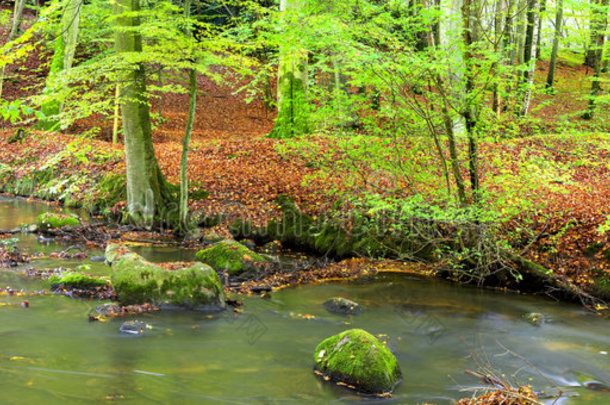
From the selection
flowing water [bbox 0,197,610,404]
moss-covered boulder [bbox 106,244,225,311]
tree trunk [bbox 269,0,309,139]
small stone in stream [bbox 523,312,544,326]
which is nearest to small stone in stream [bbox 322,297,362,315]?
flowing water [bbox 0,197,610,404]

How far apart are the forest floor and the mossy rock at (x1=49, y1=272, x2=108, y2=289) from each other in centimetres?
374

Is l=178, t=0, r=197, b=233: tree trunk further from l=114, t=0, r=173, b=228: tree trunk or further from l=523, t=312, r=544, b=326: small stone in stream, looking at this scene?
l=523, t=312, r=544, b=326: small stone in stream

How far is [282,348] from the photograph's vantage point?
6.04 metres

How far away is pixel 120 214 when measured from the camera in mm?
12727

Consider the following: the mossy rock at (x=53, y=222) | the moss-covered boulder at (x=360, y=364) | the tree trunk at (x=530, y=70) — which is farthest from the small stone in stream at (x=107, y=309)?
the tree trunk at (x=530, y=70)

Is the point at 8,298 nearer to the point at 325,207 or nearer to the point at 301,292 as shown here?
the point at 301,292

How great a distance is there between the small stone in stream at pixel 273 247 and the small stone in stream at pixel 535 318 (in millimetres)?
5489

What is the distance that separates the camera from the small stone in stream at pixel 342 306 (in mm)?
7527

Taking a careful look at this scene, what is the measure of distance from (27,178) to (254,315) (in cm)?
1286

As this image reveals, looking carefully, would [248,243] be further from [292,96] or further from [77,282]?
[292,96]

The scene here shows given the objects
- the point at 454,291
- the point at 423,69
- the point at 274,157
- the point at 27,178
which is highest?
the point at 423,69

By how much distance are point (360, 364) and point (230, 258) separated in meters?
4.60

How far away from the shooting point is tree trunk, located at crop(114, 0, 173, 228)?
11.0m

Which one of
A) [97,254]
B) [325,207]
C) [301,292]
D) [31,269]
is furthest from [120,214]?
[301,292]
